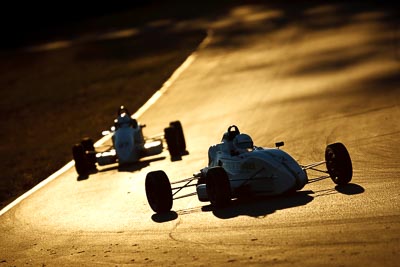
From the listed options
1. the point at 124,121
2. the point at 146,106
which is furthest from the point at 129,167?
the point at 146,106

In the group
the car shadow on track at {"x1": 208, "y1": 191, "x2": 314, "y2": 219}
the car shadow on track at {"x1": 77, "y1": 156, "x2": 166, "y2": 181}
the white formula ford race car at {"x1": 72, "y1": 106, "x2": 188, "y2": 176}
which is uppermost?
the white formula ford race car at {"x1": 72, "y1": 106, "x2": 188, "y2": 176}

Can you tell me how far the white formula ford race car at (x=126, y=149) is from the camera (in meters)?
28.0

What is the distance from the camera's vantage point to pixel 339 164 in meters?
18.8

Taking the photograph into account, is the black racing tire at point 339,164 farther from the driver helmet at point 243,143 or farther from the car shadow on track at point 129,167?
the car shadow on track at point 129,167

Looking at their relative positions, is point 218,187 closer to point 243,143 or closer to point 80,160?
point 243,143

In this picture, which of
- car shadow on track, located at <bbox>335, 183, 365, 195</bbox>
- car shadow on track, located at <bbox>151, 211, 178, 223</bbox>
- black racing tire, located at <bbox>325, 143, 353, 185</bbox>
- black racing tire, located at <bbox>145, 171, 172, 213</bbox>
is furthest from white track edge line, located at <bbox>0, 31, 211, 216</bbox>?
car shadow on track, located at <bbox>335, 183, 365, 195</bbox>

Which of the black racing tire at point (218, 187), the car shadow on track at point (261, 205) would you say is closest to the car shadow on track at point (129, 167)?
the car shadow on track at point (261, 205)

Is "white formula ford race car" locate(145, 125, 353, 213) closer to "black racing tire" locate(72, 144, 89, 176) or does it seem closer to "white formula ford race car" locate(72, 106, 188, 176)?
"white formula ford race car" locate(72, 106, 188, 176)

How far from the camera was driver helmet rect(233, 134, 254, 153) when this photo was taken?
63.8ft

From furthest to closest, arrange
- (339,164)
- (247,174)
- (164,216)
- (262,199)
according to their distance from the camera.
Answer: (164,216) → (262,199) → (247,174) → (339,164)

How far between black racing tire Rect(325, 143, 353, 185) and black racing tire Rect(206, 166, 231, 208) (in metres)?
1.86

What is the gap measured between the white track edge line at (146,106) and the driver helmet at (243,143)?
21.7 feet

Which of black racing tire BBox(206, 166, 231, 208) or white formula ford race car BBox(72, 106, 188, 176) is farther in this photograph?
white formula ford race car BBox(72, 106, 188, 176)

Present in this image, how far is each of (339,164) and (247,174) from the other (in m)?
1.54
